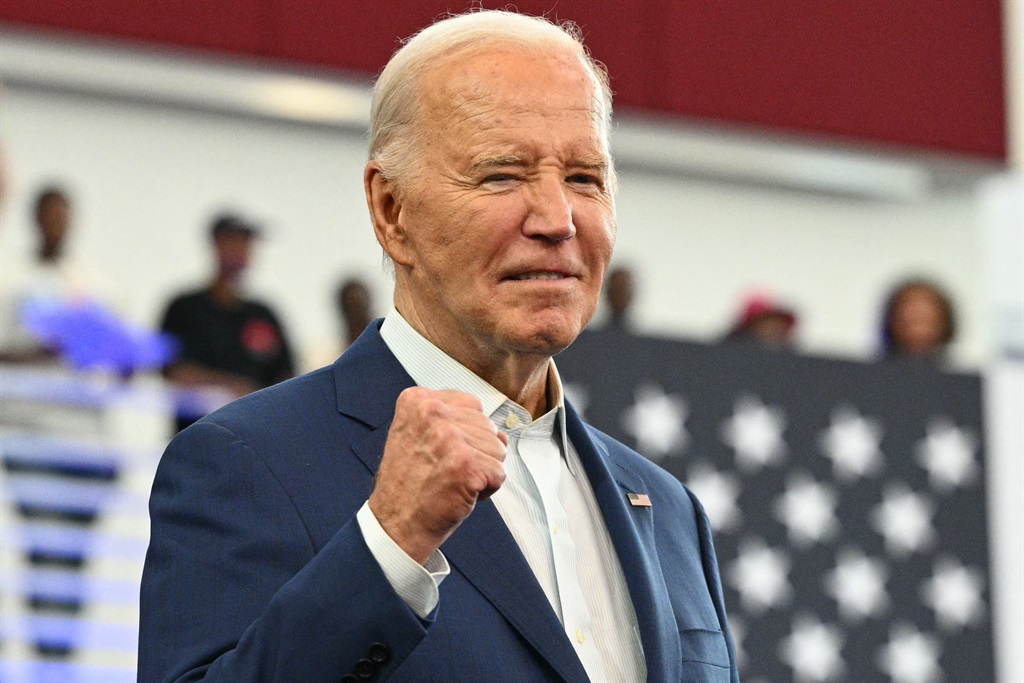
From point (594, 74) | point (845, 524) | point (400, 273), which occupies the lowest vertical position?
point (845, 524)

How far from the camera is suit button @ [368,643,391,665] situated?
4.79ft

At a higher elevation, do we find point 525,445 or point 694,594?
point 525,445

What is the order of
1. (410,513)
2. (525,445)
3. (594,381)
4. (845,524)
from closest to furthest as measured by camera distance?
(410,513)
(525,445)
(594,381)
(845,524)

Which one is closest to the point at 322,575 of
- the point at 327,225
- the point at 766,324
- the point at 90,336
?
the point at 90,336

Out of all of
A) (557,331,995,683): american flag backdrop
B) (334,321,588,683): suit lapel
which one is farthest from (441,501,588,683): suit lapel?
(557,331,995,683): american flag backdrop

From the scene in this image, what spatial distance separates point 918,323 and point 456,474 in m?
5.07

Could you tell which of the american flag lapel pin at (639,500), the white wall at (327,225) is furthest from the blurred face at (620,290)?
the american flag lapel pin at (639,500)

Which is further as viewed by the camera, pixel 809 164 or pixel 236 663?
pixel 809 164

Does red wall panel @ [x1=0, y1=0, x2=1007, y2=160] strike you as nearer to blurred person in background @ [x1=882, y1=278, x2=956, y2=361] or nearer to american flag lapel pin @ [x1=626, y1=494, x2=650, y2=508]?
blurred person in background @ [x1=882, y1=278, x2=956, y2=361]

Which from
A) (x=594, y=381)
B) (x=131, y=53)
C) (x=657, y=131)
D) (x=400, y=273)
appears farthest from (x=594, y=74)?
(x=657, y=131)

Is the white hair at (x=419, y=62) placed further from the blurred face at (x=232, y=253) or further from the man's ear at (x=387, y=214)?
the blurred face at (x=232, y=253)

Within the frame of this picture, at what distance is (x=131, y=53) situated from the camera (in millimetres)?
6879

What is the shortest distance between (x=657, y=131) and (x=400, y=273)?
21.1ft

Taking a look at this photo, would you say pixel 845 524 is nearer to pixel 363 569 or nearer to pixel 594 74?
pixel 594 74
